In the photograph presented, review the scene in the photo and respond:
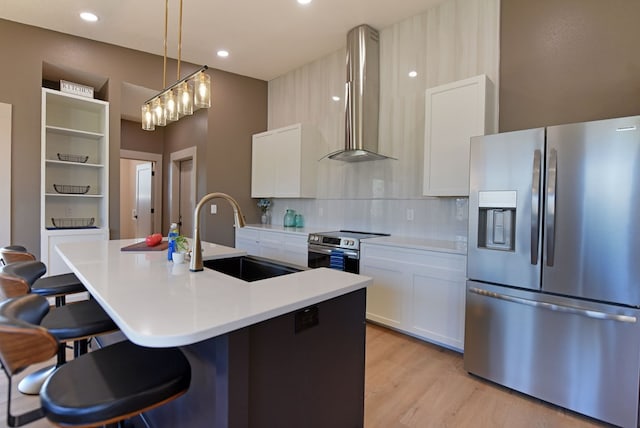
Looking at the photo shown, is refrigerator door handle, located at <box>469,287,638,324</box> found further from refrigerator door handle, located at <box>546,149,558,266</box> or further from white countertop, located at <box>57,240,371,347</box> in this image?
white countertop, located at <box>57,240,371,347</box>

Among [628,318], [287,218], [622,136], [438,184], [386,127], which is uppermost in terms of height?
[386,127]

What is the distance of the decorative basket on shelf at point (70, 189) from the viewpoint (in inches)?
154

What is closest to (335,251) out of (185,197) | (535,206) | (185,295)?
(535,206)

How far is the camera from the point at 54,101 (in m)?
3.92

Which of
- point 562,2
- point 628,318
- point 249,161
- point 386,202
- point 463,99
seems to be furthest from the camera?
point 249,161

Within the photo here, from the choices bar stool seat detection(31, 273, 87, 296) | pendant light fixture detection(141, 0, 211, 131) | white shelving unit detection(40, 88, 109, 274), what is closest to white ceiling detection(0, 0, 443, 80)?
white shelving unit detection(40, 88, 109, 274)

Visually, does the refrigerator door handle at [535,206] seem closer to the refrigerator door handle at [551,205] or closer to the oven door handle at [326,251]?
the refrigerator door handle at [551,205]

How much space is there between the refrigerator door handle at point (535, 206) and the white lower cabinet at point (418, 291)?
0.58 meters

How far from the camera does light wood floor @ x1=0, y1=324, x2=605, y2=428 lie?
6.22 feet

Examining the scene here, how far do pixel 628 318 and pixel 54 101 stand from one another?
18.3 feet

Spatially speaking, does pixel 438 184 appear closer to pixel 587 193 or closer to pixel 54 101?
pixel 587 193

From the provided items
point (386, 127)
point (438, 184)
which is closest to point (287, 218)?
point (386, 127)

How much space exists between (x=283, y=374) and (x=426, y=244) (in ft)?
6.52

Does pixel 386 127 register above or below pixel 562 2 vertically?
below
